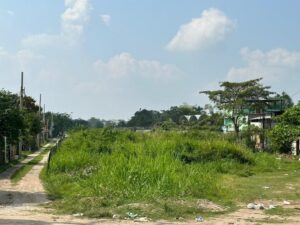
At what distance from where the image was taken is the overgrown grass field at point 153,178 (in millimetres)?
14641

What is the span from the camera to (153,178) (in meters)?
18.4

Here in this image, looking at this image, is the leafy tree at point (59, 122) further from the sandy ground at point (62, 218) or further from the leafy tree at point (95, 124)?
the sandy ground at point (62, 218)

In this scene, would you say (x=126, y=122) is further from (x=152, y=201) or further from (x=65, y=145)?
(x=152, y=201)

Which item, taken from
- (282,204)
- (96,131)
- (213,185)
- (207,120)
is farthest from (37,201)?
(207,120)

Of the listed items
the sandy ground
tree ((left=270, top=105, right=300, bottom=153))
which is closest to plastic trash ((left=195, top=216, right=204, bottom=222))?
the sandy ground

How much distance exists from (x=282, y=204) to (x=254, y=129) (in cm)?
3527

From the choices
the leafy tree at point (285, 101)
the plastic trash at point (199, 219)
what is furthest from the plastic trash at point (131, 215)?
the leafy tree at point (285, 101)

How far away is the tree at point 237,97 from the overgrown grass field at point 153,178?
20.3 metres

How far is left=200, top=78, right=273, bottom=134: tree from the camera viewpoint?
180 feet

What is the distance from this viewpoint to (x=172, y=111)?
111625 mm

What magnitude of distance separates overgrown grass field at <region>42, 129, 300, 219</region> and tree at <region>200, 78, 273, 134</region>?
20.3 metres

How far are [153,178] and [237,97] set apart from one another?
38789 mm

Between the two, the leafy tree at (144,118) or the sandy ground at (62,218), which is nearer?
the sandy ground at (62,218)

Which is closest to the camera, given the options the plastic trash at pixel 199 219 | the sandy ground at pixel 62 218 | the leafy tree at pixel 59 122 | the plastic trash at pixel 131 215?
the sandy ground at pixel 62 218
